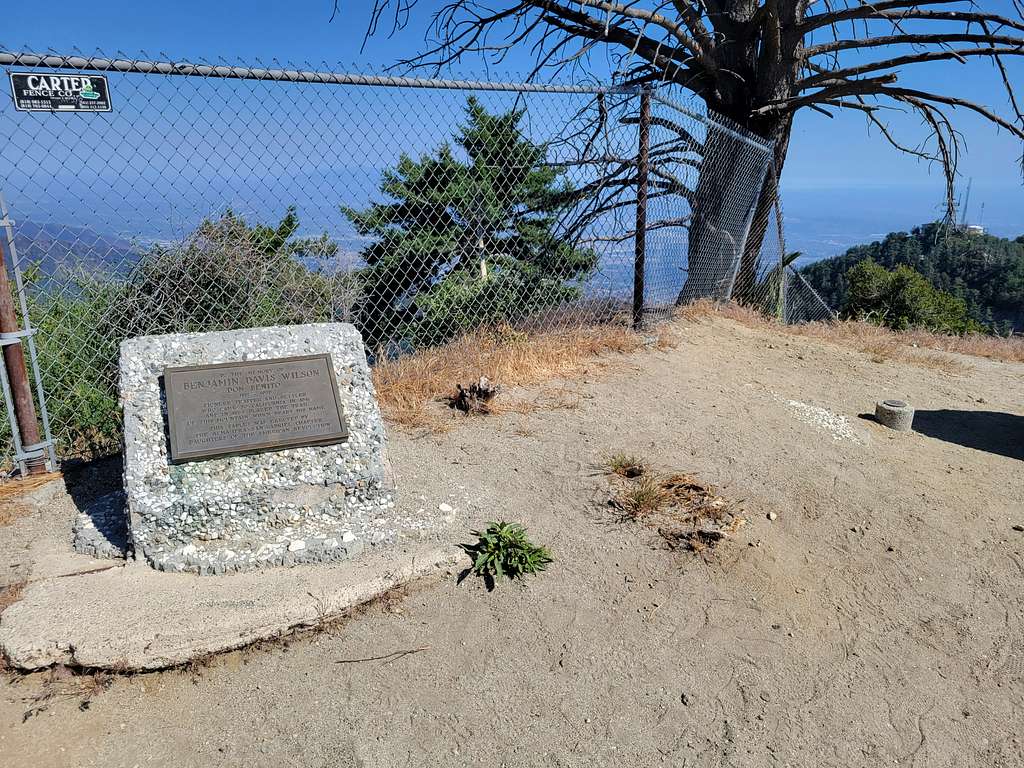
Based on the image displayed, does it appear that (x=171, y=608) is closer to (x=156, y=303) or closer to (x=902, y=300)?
(x=156, y=303)

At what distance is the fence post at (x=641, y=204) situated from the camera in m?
5.88

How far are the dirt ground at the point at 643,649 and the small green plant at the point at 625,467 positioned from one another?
0.47ft

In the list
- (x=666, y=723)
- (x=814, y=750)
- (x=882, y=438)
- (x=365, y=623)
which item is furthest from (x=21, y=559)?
(x=882, y=438)

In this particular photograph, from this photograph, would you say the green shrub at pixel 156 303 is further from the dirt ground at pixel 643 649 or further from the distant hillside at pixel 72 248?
the dirt ground at pixel 643 649

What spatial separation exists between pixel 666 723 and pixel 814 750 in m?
0.50

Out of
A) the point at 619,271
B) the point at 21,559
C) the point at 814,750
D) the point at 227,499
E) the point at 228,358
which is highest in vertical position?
the point at 619,271

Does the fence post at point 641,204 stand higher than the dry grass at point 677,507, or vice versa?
the fence post at point 641,204

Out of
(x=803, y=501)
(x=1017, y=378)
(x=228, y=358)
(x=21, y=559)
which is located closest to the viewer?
(x=21, y=559)

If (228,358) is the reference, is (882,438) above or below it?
below

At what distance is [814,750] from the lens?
92.0 inches

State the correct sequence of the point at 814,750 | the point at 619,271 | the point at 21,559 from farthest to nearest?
the point at 619,271 → the point at 21,559 → the point at 814,750

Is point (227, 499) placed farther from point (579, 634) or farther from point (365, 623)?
point (579, 634)

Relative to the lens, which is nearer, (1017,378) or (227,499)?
(227,499)

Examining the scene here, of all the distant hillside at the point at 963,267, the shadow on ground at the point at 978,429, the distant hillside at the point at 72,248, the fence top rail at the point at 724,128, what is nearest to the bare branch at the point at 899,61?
the fence top rail at the point at 724,128
